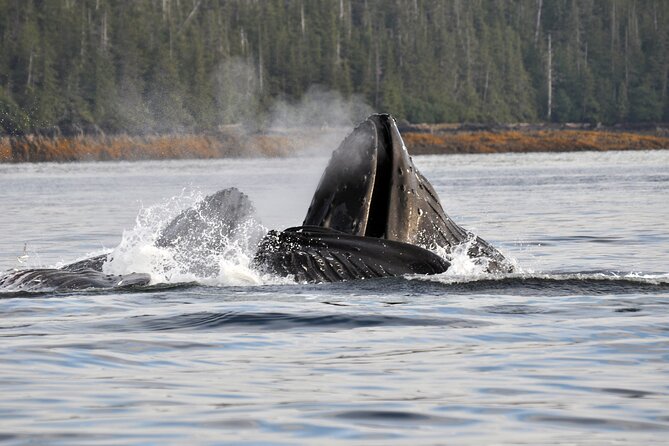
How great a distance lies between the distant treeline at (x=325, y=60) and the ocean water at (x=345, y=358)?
3143 inches

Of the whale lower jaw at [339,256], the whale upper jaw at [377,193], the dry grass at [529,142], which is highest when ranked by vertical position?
the whale upper jaw at [377,193]

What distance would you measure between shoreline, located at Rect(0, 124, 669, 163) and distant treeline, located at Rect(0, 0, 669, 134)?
4530mm

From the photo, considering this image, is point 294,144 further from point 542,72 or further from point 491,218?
point 491,218

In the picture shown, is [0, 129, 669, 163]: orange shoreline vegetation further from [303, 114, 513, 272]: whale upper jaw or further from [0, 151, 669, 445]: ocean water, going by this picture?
[303, 114, 513, 272]: whale upper jaw

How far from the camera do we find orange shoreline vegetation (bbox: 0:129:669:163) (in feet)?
276

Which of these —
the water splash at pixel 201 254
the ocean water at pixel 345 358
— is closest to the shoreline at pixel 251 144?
the water splash at pixel 201 254

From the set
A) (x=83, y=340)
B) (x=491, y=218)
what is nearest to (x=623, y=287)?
(x=83, y=340)

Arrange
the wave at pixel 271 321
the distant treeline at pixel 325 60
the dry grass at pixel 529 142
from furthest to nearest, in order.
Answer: the distant treeline at pixel 325 60
the dry grass at pixel 529 142
the wave at pixel 271 321

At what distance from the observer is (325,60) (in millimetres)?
112562

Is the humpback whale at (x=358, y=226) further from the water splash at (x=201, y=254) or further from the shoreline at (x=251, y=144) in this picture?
the shoreline at (x=251, y=144)

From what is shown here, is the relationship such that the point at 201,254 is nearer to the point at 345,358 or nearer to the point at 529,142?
the point at 345,358

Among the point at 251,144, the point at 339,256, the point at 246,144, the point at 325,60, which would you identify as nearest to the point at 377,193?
the point at 339,256

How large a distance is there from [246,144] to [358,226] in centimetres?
7620

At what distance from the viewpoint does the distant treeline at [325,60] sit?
101 metres
